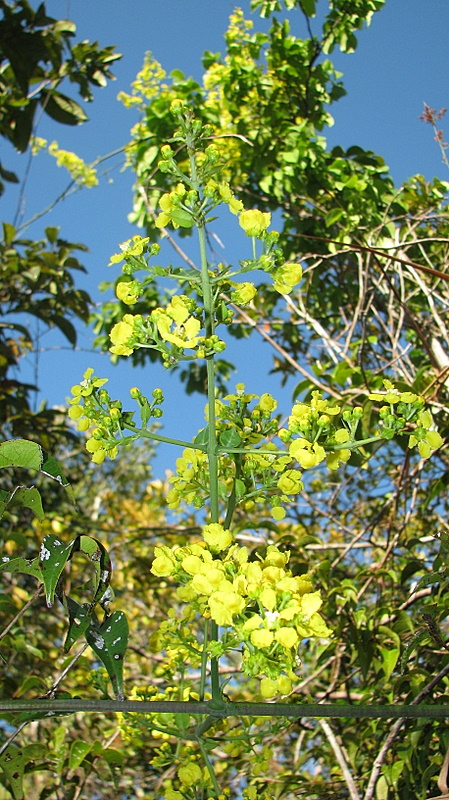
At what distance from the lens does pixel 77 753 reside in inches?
46.6

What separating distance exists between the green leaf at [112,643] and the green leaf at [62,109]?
2186 millimetres

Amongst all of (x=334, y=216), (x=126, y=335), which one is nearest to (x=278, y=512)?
(x=126, y=335)

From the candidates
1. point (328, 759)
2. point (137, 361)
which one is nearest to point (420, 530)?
point (328, 759)

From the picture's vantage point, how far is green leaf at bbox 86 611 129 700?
589 millimetres

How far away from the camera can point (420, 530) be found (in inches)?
95.3

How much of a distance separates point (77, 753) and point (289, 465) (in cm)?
65

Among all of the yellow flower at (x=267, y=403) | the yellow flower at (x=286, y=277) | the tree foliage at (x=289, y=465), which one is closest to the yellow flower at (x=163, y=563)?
the tree foliage at (x=289, y=465)

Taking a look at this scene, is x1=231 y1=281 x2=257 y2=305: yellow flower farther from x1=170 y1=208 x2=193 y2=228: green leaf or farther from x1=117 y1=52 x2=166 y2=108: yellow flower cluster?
x1=117 y1=52 x2=166 y2=108: yellow flower cluster

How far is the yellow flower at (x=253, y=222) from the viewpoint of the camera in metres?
0.78

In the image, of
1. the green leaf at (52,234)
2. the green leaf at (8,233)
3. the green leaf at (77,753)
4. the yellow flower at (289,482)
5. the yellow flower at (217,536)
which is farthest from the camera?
the green leaf at (52,234)

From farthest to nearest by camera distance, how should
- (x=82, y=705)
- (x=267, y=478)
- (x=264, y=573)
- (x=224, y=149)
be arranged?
1. (x=224, y=149)
2. (x=267, y=478)
3. (x=264, y=573)
4. (x=82, y=705)

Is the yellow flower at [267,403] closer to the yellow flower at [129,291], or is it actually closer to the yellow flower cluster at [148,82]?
the yellow flower at [129,291]

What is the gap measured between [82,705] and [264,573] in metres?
0.20

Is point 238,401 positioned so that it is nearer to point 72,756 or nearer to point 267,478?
point 267,478
